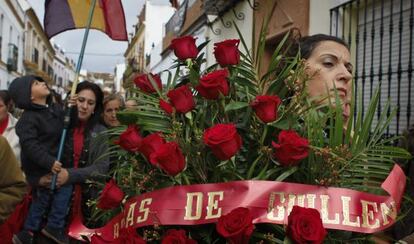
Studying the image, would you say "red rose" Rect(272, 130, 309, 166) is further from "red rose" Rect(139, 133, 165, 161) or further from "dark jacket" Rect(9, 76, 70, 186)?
"dark jacket" Rect(9, 76, 70, 186)

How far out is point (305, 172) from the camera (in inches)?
52.7

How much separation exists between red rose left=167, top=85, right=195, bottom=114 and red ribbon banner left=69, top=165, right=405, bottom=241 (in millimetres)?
223

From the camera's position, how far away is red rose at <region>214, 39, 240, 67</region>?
146 centimetres

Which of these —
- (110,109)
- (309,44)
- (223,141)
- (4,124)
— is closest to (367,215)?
(223,141)

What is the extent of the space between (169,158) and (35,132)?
2.79m

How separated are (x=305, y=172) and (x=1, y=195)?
1.85 m

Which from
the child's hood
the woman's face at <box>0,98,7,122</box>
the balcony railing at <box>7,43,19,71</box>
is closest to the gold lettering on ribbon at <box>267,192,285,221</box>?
the child's hood

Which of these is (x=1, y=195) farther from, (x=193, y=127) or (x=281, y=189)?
(x=281, y=189)

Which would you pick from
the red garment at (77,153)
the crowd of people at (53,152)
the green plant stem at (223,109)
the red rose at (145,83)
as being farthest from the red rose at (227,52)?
the red garment at (77,153)

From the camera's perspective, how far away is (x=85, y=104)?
158 inches

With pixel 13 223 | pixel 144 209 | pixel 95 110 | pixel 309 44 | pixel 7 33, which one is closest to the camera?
pixel 144 209

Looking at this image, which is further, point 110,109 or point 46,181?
point 110,109

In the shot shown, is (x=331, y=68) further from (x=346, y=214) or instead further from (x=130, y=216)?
(x=130, y=216)

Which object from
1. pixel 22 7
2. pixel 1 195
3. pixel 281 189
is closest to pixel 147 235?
pixel 281 189
